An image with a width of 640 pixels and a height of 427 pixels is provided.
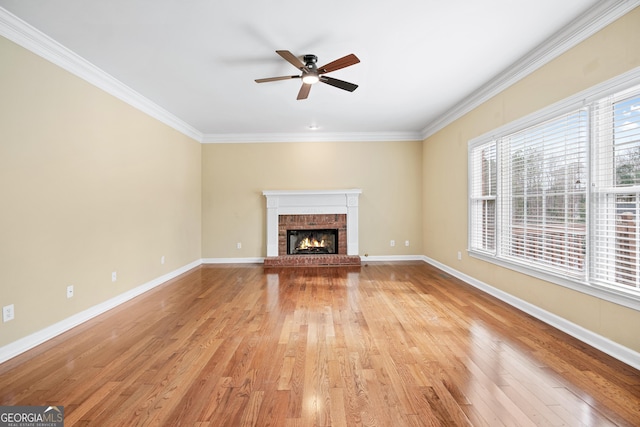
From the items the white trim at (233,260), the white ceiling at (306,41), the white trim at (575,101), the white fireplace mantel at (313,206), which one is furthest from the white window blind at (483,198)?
the white trim at (233,260)

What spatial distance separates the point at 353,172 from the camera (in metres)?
6.16

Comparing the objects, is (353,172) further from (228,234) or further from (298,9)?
(298,9)

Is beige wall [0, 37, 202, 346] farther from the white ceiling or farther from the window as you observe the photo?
the window

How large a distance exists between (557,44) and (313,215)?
4408 mm

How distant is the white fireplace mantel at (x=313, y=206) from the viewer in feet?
19.6

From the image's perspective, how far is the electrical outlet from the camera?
2.25 meters

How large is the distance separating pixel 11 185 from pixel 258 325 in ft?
7.77

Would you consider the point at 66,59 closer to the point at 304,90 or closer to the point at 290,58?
the point at 290,58

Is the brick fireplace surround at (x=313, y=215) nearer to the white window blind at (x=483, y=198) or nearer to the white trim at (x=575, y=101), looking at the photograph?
the white window blind at (x=483, y=198)

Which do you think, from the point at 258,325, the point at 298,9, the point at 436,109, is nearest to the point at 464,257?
the point at 436,109

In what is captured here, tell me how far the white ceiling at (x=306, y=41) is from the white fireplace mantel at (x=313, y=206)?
6.78ft

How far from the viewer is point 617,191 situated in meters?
2.23

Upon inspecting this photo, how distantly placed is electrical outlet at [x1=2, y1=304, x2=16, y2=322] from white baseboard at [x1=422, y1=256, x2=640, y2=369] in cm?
469

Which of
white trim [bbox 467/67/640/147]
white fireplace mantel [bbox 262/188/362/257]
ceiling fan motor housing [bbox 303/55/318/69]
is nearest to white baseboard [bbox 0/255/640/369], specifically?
white trim [bbox 467/67/640/147]
